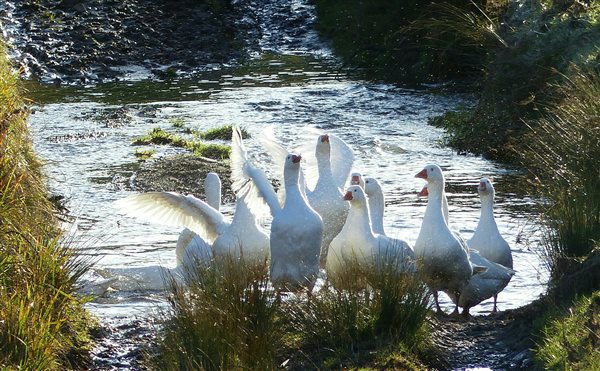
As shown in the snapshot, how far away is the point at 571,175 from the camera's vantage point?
28.9 feet

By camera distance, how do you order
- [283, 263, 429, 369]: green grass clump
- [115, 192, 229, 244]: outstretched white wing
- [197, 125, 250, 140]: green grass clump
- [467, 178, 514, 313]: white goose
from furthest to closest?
[197, 125, 250, 140]: green grass clump < [115, 192, 229, 244]: outstretched white wing < [467, 178, 514, 313]: white goose < [283, 263, 429, 369]: green grass clump

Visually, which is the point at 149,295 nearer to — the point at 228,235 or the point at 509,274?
the point at 228,235

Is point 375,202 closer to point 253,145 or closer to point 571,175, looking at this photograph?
point 571,175

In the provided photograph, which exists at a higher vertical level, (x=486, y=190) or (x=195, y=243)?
(x=486, y=190)

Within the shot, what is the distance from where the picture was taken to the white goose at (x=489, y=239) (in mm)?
10094

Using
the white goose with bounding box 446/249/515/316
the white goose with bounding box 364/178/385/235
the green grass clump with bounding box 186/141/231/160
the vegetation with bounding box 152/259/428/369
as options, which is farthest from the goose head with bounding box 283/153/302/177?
the green grass clump with bounding box 186/141/231/160

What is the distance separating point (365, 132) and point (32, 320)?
38.6ft

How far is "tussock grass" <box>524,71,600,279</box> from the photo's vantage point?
26.6 ft

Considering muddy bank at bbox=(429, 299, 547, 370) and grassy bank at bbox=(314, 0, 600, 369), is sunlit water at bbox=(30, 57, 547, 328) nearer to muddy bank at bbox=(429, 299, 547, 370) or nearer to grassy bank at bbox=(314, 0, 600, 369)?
grassy bank at bbox=(314, 0, 600, 369)

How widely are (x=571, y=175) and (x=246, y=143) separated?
889cm

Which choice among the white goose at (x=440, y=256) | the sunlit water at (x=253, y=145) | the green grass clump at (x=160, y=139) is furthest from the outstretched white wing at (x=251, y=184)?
the green grass clump at (x=160, y=139)

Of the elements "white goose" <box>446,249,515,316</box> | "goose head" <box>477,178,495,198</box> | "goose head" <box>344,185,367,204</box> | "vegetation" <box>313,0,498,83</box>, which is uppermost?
"vegetation" <box>313,0,498,83</box>

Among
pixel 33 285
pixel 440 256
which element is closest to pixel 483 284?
pixel 440 256

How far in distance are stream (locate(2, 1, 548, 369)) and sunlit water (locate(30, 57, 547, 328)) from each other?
0.9 inches
